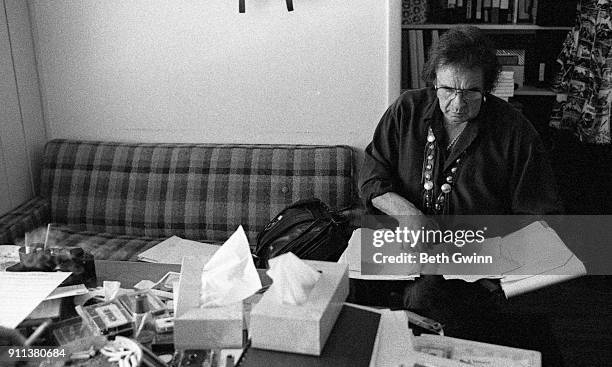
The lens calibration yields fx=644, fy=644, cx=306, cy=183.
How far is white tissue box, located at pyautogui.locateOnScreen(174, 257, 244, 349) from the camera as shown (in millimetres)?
1211

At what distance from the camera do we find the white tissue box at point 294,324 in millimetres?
1102

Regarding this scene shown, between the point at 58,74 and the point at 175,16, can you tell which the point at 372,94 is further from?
the point at 58,74

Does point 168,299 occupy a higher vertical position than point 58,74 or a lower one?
lower

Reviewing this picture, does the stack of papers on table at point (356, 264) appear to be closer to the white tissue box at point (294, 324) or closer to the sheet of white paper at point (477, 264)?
the sheet of white paper at point (477, 264)

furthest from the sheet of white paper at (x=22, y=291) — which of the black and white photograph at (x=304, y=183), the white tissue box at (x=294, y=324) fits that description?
the white tissue box at (x=294, y=324)

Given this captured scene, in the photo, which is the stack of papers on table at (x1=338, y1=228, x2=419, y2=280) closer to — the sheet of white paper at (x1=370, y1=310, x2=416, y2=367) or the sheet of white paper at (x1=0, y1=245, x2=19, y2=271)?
the sheet of white paper at (x1=370, y1=310, x2=416, y2=367)

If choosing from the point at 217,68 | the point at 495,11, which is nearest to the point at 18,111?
the point at 217,68

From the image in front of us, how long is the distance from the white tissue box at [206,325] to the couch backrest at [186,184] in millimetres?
1360

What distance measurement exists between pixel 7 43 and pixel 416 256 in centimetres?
187

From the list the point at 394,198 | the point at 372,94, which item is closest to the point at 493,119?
the point at 394,198

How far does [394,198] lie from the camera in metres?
1.99

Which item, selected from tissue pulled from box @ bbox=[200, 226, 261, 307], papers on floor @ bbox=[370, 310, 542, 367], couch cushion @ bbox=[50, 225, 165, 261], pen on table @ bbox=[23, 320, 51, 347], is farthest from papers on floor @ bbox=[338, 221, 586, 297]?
couch cushion @ bbox=[50, 225, 165, 261]

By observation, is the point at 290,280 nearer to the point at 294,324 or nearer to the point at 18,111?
the point at 294,324

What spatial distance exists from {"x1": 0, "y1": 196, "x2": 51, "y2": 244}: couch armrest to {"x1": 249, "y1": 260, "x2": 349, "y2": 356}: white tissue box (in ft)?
5.30
